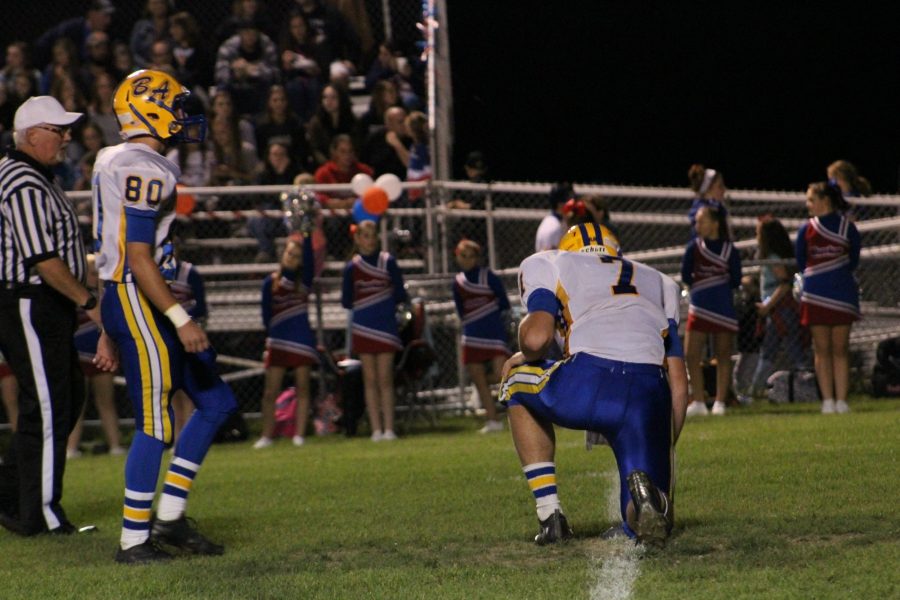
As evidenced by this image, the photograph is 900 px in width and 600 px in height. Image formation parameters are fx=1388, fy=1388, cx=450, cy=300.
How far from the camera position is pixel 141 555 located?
5.71m

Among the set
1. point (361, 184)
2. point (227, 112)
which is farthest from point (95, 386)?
point (227, 112)

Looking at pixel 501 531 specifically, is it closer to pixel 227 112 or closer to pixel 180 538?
pixel 180 538

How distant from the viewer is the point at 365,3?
54.9 feet

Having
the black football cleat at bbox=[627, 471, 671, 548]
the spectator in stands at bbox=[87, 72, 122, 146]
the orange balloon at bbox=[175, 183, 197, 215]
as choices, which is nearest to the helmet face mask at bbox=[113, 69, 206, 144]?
the black football cleat at bbox=[627, 471, 671, 548]

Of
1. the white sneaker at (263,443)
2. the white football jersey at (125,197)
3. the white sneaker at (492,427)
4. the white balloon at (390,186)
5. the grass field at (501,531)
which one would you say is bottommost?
the white sneaker at (263,443)

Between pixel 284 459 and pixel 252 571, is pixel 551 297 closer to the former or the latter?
pixel 252 571

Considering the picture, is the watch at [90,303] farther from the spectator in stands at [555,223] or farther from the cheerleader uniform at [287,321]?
the spectator in stands at [555,223]

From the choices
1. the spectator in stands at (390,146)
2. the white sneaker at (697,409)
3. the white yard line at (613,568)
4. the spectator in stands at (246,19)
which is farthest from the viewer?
the spectator in stands at (246,19)

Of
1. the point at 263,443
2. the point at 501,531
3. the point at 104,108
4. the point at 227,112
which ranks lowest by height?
the point at 263,443

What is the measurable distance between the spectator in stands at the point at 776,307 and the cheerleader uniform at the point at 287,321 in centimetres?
421

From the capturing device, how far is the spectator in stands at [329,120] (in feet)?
51.4

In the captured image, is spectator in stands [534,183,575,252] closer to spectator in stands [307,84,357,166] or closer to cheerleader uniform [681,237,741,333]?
cheerleader uniform [681,237,741,333]

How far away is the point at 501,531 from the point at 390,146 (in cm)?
984

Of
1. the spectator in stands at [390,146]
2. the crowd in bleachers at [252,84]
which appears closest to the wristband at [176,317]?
the crowd in bleachers at [252,84]
